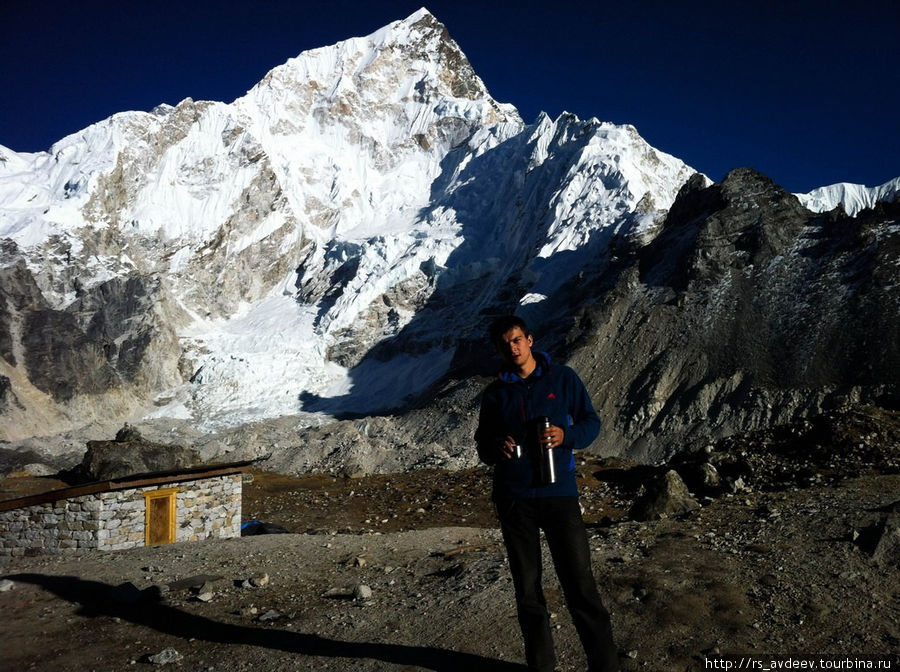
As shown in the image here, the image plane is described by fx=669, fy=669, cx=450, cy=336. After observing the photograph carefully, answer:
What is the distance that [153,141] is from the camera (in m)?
102

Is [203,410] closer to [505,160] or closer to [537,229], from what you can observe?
[537,229]

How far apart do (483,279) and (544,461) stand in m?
82.5

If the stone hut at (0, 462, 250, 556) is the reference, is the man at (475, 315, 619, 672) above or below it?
above

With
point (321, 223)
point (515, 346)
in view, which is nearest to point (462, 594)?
point (515, 346)

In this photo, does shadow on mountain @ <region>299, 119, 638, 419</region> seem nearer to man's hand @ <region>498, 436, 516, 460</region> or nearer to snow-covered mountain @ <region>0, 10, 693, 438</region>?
snow-covered mountain @ <region>0, 10, 693, 438</region>

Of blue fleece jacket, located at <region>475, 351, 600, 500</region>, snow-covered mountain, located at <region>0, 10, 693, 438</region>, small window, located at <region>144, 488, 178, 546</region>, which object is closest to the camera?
blue fleece jacket, located at <region>475, 351, 600, 500</region>

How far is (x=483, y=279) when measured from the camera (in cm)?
8644

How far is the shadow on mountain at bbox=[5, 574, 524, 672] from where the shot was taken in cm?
524

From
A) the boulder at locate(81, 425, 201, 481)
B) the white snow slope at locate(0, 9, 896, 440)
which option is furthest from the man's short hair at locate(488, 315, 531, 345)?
the white snow slope at locate(0, 9, 896, 440)

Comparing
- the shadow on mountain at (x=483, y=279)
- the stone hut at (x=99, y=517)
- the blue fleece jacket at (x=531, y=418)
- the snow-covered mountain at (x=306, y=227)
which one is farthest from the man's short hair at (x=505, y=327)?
the snow-covered mountain at (x=306, y=227)

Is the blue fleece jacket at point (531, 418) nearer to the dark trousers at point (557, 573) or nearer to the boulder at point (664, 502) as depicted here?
the dark trousers at point (557, 573)

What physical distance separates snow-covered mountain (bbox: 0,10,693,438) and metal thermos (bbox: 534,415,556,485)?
5923 centimetres

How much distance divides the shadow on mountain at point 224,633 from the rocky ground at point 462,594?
2cm

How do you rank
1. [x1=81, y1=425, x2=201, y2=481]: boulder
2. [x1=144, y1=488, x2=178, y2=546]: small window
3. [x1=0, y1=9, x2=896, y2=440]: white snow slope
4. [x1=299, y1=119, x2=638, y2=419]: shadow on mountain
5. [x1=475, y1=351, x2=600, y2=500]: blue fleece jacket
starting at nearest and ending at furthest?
[x1=475, y1=351, x2=600, y2=500]: blue fleece jacket
[x1=144, y1=488, x2=178, y2=546]: small window
[x1=81, y1=425, x2=201, y2=481]: boulder
[x1=299, y1=119, x2=638, y2=419]: shadow on mountain
[x1=0, y1=9, x2=896, y2=440]: white snow slope
